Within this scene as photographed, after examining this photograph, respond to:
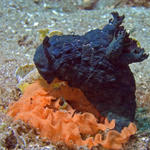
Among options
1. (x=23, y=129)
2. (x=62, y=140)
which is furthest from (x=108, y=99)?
(x=23, y=129)

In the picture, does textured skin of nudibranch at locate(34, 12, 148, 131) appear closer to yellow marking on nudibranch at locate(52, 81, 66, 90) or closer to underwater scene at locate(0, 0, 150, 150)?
underwater scene at locate(0, 0, 150, 150)

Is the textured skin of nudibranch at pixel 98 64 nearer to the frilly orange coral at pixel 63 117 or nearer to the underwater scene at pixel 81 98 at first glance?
the underwater scene at pixel 81 98

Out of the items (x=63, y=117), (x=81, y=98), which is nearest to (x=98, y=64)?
(x=81, y=98)

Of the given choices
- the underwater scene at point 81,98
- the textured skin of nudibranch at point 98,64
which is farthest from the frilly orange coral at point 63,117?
the textured skin of nudibranch at point 98,64

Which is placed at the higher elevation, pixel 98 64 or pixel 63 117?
pixel 98 64

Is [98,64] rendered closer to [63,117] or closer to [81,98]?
[81,98]

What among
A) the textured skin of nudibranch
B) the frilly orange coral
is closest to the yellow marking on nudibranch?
the frilly orange coral

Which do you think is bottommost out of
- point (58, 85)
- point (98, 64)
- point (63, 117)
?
point (63, 117)
